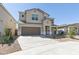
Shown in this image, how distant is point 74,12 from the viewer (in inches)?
431

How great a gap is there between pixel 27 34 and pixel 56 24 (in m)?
2.53

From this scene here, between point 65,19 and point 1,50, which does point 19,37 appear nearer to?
point 1,50

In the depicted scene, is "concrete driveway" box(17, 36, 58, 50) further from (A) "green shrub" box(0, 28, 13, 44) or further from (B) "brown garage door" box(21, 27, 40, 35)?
(A) "green shrub" box(0, 28, 13, 44)

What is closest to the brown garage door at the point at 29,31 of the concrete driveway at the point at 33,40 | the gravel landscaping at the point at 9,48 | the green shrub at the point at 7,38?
the concrete driveway at the point at 33,40

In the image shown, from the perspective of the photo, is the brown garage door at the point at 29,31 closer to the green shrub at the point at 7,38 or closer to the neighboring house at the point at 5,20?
the neighboring house at the point at 5,20

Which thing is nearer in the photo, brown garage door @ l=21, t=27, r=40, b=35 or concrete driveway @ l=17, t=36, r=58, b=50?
concrete driveway @ l=17, t=36, r=58, b=50

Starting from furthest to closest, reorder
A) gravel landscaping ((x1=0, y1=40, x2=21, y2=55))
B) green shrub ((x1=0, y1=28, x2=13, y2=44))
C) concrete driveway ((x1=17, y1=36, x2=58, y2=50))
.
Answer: concrete driveway ((x1=17, y1=36, x2=58, y2=50)), green shrub ((x1=0, y1=28, x2=13, y2=44)), gravel landscaping ((x1=0, y1=40, x2=21, y2=55))

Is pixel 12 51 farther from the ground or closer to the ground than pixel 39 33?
closer to the ground

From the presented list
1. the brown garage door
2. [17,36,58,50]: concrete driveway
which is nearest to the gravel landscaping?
[17,36,58,50]: concrete driveway

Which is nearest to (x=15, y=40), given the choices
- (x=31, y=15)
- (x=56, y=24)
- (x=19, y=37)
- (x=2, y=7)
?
(x=19, y=37)

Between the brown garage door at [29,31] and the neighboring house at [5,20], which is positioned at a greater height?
the neighboring house at [5,20]

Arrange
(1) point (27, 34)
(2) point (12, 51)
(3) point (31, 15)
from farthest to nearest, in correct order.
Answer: (3) point (31, 15)
(1) point (27, 34)
(2) point (12, 51)

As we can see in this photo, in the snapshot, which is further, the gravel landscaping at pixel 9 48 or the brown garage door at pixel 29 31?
the brown garage door at pixel 29 31

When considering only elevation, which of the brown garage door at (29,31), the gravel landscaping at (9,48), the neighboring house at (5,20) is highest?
the neighboring house at (5,20)
